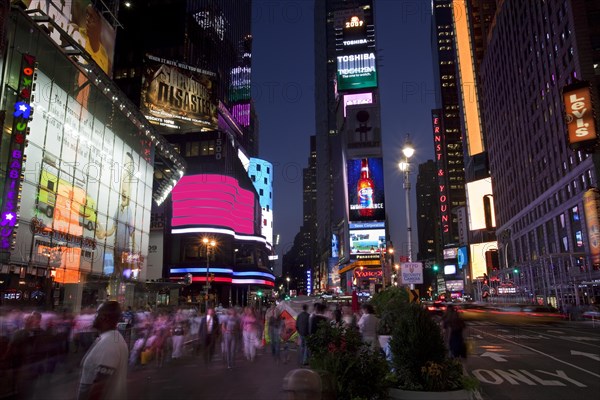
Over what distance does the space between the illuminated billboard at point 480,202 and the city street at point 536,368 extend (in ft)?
289

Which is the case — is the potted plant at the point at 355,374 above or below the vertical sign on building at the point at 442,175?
below

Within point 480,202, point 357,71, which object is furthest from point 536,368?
point 357,71

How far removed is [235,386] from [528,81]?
249 ft

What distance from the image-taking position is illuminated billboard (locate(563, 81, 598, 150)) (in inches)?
1951

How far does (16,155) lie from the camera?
68.9ft

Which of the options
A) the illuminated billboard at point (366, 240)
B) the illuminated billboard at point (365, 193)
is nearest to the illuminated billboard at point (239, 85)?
the illuminated billboard at point (365, 193)

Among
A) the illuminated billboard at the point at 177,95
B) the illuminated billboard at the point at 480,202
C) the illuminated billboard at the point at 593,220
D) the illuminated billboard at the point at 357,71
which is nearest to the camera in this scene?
the illuminated billboard at the point at 593,220

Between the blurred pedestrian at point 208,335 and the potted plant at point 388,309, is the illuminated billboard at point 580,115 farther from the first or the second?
the blurred pedestrian at point 208,335

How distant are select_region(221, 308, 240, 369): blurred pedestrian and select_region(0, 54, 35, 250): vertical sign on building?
36.0 feet

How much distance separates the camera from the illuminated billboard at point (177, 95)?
61188mm

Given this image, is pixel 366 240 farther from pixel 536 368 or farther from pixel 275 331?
pixel 536 368

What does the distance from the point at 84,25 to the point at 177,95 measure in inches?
1191

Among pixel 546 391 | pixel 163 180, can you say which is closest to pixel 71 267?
pixel 163 180

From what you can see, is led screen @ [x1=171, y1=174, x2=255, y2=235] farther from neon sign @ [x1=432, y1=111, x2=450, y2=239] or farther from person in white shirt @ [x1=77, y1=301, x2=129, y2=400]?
neon sign @ [x1=432, y1=111, x2=450, y2=239]
